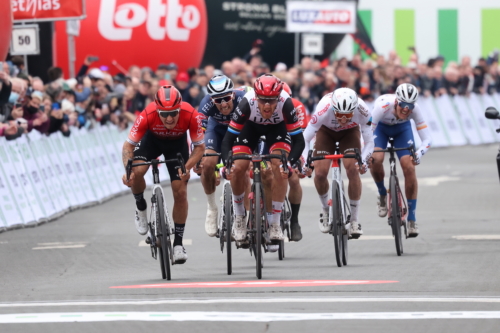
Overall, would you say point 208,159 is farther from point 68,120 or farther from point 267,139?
point 68,120

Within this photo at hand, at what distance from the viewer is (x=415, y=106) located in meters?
13.2

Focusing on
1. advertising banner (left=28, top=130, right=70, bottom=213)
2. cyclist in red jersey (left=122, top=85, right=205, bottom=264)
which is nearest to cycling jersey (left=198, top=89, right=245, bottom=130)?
cyclist in red jersey (left=122, top=85, right=205, bottom=264)

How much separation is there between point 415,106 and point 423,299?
15.7 ft

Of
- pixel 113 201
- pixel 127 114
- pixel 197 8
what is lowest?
pixel 113 201

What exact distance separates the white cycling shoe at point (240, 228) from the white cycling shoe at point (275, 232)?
10.0 inches

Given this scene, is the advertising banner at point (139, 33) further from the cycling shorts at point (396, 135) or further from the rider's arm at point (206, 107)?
the rider's arm at point (206, 107)

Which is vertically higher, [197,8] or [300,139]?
[197,8]

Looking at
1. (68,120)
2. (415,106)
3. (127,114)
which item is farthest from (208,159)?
(127,114)

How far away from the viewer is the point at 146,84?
72.0 ft

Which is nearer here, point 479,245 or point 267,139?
point 267,139

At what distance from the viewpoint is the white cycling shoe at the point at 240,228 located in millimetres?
11273

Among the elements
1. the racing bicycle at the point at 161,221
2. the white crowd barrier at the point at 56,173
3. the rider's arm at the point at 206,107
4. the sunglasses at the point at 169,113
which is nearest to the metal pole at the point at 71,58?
the white crowd barrier at the point at 56,173

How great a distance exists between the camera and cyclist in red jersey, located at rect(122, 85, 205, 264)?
1058cm

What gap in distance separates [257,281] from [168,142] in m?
1.76
